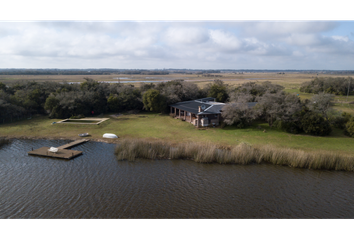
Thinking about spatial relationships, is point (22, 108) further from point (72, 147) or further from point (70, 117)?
point (72, 147)

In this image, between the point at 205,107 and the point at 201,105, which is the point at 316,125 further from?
the point at 201,105

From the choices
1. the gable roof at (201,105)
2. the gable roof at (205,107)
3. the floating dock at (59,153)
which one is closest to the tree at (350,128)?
the gable roof at (205,107)

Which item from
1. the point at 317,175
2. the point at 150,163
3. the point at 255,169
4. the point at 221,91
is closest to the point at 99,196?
the point at 150,163

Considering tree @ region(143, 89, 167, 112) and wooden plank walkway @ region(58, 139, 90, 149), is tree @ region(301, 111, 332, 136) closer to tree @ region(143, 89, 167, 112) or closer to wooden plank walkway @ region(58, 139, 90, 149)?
tree @ region(143, 89, 167, 112)

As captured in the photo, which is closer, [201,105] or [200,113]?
[200,113]

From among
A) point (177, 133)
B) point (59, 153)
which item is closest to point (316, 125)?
point (177, 133)

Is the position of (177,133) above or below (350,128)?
below
